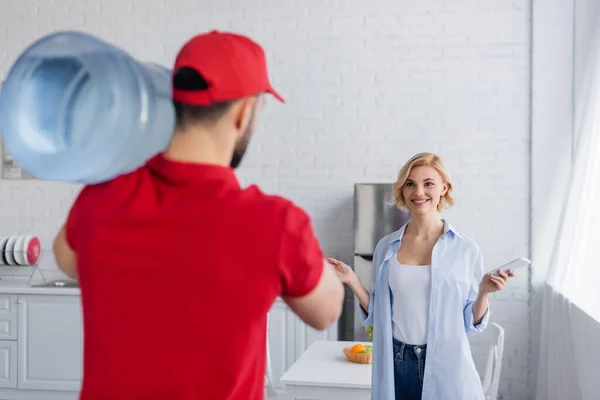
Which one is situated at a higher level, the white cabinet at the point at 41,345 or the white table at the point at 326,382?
the white table at the point at 326,382

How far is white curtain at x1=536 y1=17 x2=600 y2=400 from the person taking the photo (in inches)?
145

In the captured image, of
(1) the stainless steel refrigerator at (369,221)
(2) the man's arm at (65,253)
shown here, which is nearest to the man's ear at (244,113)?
(2) the man's arm at (65,253)

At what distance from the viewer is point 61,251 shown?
4.32ft

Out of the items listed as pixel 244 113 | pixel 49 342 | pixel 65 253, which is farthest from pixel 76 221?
pixel 49 342

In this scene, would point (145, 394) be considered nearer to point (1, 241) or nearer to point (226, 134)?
point (226, 134)

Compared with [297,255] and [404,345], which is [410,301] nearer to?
[404,345]

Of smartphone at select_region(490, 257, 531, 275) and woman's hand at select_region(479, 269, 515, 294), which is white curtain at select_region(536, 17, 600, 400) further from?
smartphone at select_region(490, 257, 531, 275)

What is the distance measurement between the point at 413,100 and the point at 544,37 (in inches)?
38.1

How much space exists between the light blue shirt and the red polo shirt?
66.9 inches

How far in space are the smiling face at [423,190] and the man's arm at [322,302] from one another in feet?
5.98

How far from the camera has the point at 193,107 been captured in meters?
1.21

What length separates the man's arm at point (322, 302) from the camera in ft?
4.02

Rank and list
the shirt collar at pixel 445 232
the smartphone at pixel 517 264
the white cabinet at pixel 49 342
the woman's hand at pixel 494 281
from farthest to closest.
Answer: the white cabinet at pixel 49 342 < the shirt collar at pixel 445 232 < the woman's hand at pixel 494 281 < the smartphone at pixel 517 264

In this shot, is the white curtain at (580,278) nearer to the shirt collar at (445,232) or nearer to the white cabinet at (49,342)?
the shirt collar at (445,232)
